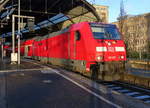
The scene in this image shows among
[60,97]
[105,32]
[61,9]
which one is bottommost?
[60,97]

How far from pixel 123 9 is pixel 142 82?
2387 centimetres

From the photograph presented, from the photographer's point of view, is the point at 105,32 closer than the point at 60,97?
No

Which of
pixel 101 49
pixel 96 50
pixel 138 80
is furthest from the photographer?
pixel 138 80

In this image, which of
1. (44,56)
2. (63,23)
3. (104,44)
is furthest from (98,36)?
(63,23)

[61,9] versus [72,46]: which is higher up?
[61,9]

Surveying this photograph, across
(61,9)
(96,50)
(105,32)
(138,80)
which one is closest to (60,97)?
(96,50)

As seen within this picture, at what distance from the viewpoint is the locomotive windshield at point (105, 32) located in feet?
37.4

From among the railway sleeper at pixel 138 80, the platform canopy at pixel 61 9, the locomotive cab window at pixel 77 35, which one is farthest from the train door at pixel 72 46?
the platform canopy at pixel 61 9

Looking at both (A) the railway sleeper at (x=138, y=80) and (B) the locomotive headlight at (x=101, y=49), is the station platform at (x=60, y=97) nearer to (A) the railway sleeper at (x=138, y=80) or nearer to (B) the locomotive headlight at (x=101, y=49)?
(B) the locomotive headlight at (x=101, y=49)

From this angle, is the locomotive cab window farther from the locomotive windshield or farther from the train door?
the locomotive windshield

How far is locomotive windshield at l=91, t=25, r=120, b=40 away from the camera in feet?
37.4

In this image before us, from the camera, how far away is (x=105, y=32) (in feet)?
38.3

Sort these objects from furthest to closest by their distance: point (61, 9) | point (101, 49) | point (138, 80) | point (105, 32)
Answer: point (61, 9)
point (138, 80)
point (105, 32)
point (101, 49)

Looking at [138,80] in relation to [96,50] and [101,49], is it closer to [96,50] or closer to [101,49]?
[101,49]
